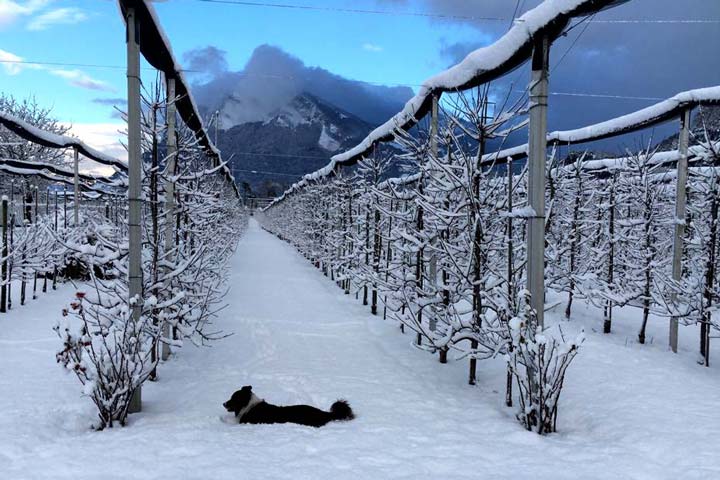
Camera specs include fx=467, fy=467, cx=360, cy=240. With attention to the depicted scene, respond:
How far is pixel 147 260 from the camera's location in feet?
20.4

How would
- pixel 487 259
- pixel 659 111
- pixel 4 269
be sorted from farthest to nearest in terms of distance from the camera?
pixel 4 269 < pixel 659 111 < pixel 487 259

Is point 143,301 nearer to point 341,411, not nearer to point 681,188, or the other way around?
point 341,411

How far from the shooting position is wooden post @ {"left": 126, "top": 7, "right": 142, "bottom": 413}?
4.85 metres

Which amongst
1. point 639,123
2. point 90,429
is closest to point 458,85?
point 639,123

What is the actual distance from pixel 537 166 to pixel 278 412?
3750 millimetres

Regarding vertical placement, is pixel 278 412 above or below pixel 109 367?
below

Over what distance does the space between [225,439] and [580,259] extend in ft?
45.9

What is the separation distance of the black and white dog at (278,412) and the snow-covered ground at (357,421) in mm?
151

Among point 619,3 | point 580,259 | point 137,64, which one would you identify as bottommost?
point 580,259

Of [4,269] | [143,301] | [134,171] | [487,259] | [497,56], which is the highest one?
[497,56]

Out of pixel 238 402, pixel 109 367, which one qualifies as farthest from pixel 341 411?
pixel 109 367

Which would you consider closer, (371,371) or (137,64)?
(137,64)

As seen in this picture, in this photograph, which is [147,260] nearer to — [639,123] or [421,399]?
[421,399]

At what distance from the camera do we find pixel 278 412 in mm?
4844
